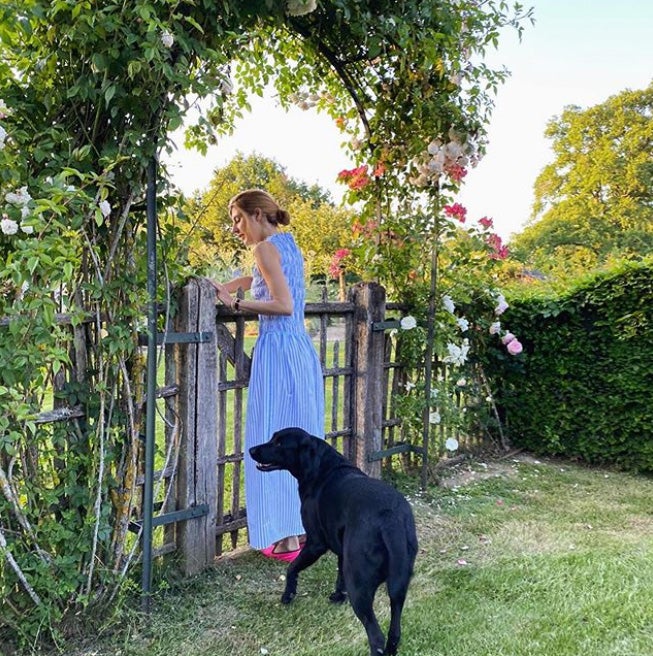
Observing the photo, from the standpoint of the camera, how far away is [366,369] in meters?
3.93

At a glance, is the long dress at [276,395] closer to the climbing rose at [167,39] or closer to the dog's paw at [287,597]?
the dog's paw at [287,597]

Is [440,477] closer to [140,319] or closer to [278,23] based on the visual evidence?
[140,319]

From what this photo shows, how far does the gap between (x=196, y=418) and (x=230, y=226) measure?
3186mm

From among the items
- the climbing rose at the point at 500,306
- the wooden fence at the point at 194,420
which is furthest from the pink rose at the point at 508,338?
the wooden fence at the point at 194,420

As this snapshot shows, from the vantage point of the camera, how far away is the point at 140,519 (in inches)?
104

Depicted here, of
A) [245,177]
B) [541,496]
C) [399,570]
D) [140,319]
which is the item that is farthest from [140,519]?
[245,177]

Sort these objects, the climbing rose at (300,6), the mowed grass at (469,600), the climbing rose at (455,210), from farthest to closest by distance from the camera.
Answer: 1. the climbing rose at (455,210)
2. the climbing rose at (300,6)
3. the mowed grass at (469,600)

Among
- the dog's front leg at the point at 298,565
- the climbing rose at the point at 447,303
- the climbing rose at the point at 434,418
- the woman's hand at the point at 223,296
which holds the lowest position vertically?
the dog's front leg at the point at 298,565

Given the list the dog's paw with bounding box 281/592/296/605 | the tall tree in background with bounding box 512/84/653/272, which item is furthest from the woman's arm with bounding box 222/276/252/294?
the tall tree in background with bounding box 512/84/653/272

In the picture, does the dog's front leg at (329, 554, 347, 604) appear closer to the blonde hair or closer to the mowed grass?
the mowed grass

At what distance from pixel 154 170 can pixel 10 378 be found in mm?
941

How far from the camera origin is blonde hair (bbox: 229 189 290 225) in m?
2.95

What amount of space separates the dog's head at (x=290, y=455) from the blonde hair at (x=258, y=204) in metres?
1.12

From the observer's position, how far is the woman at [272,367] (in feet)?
9.66
